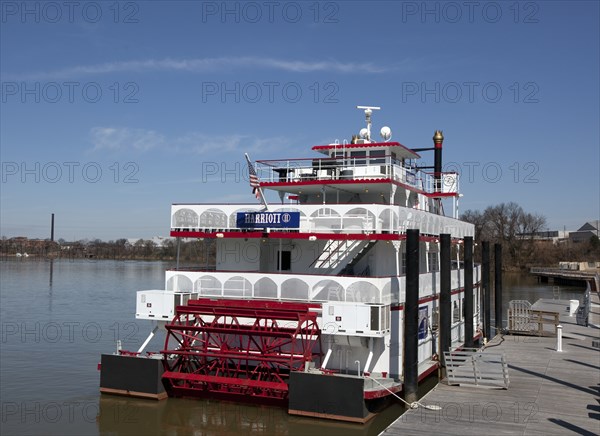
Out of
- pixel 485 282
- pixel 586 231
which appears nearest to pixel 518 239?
pixel 586 231

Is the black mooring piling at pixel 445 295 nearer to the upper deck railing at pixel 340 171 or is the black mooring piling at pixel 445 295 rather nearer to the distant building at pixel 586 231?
the upper deck railing at pixel 340 171

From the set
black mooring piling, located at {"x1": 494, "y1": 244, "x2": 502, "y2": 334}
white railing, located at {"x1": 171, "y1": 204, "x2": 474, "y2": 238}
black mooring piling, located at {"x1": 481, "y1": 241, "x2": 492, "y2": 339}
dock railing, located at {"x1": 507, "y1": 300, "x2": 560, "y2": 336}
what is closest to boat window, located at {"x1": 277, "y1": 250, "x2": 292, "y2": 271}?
white railing, located at {"x1": 171, "y1": 204, "x2": 474, "y2": 238}

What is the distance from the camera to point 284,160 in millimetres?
20719

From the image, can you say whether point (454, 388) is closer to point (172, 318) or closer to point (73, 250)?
point (172, 318)

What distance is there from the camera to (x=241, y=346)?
57.0 feet

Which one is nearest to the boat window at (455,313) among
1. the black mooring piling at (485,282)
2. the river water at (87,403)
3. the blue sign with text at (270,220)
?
the black mooring piling at (485,282)

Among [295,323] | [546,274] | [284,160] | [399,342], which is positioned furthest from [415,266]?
[546,274]

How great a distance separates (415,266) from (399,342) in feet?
7.62

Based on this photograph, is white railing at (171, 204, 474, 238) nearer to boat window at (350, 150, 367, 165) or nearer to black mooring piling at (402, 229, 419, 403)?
black mooring piling at (402, 229, 419, 403)

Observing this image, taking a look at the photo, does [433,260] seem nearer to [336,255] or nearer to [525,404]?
[336,255]

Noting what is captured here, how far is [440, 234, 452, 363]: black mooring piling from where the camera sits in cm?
1892

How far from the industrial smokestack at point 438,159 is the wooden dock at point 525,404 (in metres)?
8.57

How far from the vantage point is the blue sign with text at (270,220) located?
17.8m

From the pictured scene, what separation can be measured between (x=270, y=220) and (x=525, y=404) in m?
8.20
